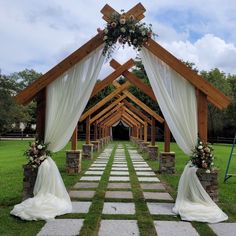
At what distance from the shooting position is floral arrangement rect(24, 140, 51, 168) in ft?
22.4

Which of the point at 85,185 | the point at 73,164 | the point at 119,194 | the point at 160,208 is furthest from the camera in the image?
the point at 73,164

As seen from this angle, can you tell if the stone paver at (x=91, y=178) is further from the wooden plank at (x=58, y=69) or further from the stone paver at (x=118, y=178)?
the wooden plank at (x=58, y=69)

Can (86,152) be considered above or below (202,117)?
below

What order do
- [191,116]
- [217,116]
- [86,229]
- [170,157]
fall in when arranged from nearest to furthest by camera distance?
1. [86,229]
2. [191,116]
3. [170,157]
4. [217,116]

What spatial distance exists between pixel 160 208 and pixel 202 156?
3.89ft

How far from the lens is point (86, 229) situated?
17.2 ft

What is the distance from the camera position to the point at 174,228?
5.46 metres

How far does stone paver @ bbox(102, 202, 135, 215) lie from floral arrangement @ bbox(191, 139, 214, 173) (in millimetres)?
1386

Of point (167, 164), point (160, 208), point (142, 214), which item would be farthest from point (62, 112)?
point (167, 164)

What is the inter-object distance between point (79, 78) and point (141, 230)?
3.15 m

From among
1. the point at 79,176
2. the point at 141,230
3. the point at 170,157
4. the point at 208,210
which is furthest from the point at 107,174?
the point at 141,230

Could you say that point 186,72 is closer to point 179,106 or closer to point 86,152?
point 179,106

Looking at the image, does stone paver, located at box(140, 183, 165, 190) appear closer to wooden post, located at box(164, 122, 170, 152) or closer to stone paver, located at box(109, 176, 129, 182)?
stone paver, located at box(109, 176, 129, 182)

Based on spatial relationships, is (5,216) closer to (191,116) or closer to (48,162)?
(48,162)
